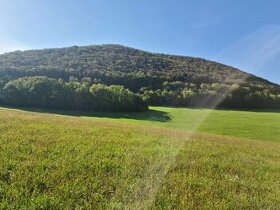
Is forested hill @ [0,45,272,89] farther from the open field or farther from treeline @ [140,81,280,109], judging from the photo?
the open field

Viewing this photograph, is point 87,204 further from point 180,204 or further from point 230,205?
point 230,205

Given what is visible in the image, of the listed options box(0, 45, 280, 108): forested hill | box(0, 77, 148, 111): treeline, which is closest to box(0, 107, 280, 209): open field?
box(0, 77, 148, 111): treeline

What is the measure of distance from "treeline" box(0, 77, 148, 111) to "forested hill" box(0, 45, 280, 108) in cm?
1541

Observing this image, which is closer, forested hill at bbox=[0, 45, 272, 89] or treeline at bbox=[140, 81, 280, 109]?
treeline at bbox=[140, 81, 280, 109]

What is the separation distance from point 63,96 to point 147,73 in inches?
2582

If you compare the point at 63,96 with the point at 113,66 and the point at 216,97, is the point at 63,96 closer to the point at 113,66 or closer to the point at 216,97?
the point at 216,97

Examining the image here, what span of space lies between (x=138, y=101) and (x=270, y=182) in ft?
266

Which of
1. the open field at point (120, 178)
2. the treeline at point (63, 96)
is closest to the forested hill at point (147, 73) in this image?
the treeline at point (63, 96)

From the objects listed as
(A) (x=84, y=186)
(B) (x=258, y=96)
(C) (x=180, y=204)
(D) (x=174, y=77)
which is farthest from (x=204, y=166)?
(D) (x=174, y=77)

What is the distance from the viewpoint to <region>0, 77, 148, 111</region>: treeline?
8206 cm

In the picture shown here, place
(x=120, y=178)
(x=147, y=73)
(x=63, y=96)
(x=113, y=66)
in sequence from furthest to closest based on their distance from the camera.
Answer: (x=113, y=66), (x=147, y=73), (x=63, y=96), (x=120, y=178)

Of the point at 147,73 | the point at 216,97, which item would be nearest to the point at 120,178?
the point at 216,97

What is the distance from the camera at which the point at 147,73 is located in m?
144

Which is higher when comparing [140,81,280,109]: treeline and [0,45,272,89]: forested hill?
[0,45,272,89]: forested hill
